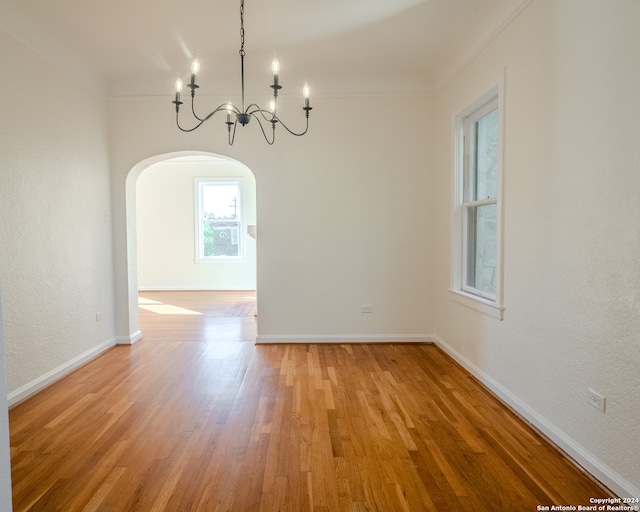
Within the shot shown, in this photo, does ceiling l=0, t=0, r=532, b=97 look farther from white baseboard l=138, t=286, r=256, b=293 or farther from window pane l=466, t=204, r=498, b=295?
white baseboard l=138, t=286, r=256, b=293

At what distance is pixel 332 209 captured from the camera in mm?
4309

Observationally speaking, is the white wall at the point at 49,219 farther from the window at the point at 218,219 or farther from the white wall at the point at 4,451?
the window at the point at 218,219

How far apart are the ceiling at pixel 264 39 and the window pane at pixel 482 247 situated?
1.42 meters

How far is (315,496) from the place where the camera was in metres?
1.81

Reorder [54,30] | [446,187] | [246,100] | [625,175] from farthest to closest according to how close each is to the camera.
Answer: [246,100]
[446,187]
[54,30]
[625,175]

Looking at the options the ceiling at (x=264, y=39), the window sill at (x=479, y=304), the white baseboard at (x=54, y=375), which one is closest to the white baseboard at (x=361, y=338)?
the window sill at (x=479, y=304)

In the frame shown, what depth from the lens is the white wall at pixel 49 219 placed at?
2846 millimetres

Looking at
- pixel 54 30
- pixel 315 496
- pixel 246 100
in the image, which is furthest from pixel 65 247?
pixel 315 496

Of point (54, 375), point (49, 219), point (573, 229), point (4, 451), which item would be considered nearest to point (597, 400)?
point (573, 229)

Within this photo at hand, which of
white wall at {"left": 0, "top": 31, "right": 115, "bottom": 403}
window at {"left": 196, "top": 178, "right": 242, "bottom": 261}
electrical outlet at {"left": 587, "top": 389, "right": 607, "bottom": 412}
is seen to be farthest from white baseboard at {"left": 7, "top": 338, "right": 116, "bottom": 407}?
window at {"left": 196, "top": 178, "right": 242, "bottom": 261}

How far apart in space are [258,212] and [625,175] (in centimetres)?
330

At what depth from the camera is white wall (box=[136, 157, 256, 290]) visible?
846 cm

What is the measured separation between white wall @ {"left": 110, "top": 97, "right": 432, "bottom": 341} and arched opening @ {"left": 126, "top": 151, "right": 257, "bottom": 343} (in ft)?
13.7

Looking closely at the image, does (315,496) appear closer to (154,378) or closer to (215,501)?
(215,501)
